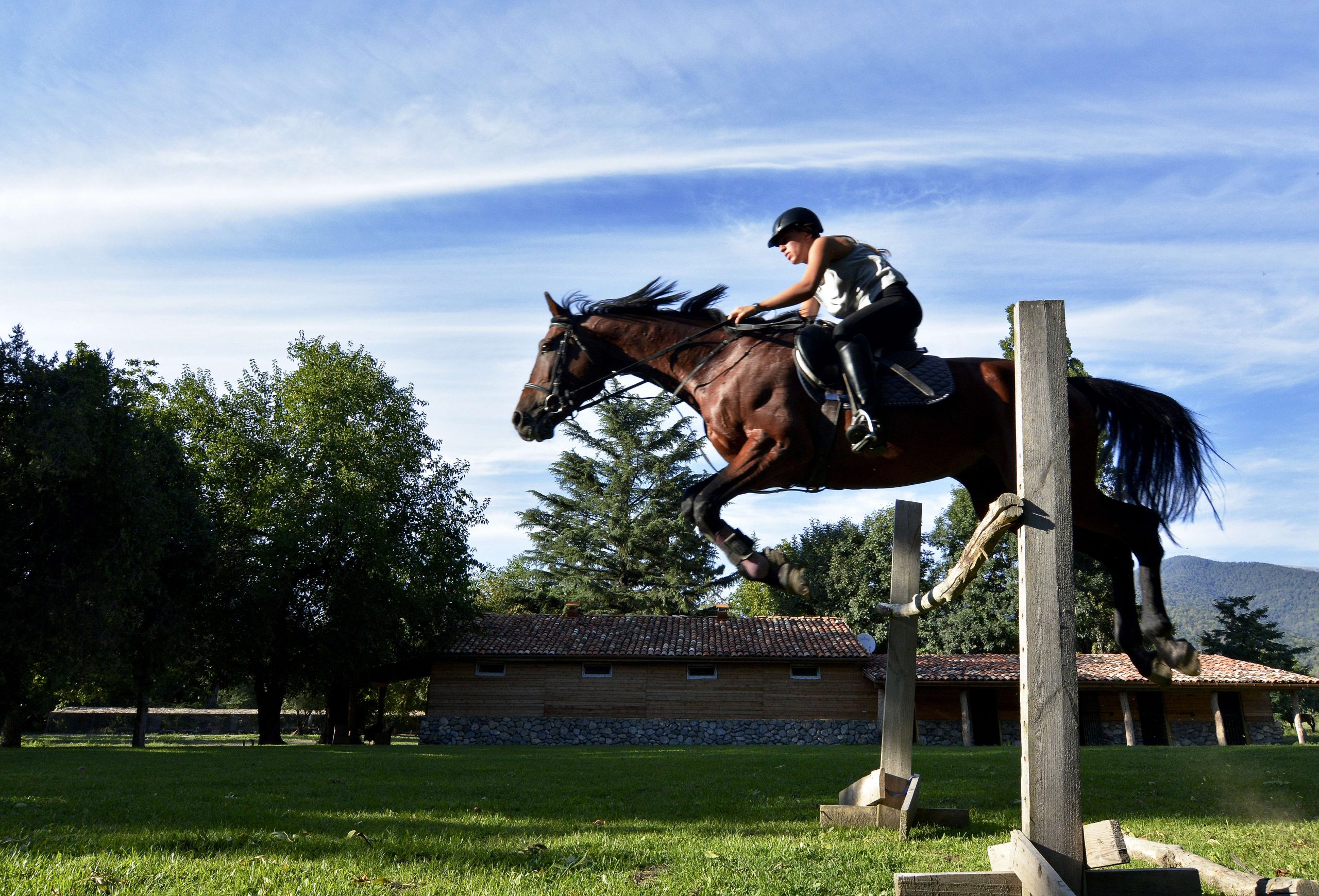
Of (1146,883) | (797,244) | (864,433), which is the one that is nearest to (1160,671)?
(1146,883)

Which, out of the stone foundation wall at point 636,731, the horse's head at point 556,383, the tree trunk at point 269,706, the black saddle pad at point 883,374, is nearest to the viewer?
the black saddle pad at point 883,374

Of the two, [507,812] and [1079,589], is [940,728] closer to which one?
[1079,589]

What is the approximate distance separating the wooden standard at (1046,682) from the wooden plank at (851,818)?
2723 mm

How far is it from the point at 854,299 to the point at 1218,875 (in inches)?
158

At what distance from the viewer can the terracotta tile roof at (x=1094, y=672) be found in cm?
3397

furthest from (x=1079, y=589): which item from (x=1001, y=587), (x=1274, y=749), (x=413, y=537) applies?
(x=413, y=537)

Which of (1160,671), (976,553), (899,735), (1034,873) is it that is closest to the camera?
(1034,873)

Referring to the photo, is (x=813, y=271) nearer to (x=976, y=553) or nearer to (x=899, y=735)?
(x=976, y=553)

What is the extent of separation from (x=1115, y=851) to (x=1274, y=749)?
20.1 meters

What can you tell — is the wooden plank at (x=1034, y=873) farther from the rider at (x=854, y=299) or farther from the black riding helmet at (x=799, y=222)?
the black riding helmet at (x=799, y=222)

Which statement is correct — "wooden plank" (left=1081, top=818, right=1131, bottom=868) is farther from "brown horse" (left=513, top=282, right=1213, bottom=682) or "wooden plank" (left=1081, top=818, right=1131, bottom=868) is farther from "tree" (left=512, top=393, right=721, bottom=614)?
"tree" (left=512, top=393, right=721, bottom=614)

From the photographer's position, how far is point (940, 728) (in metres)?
35.9

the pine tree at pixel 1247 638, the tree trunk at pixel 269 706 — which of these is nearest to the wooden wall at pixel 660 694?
the tree trunk at pixel 269 706

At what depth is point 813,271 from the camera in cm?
593
